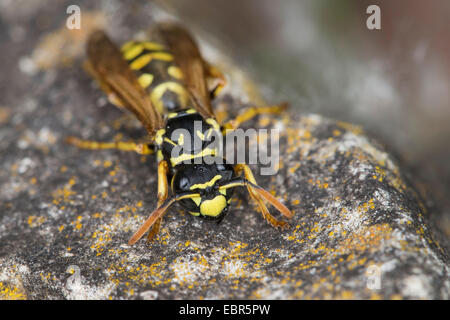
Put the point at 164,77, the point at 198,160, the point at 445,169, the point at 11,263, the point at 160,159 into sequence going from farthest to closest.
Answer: the point at 445,169, the point at 164,77, the point at 160,159, the point at 198,160, the point at 11,263

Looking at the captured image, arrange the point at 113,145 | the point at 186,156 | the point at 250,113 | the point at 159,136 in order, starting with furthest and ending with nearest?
1. the point at 250,113
2. the point at 113,145
3. the point at 159,136
4. the point at 186,156

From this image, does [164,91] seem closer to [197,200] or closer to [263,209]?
[197,200]

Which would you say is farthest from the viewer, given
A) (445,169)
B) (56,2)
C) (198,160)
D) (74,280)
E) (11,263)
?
(56,2)

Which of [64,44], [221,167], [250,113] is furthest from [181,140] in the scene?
[64,44]

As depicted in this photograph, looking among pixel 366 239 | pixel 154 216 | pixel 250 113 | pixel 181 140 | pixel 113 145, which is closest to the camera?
pixel 366 239

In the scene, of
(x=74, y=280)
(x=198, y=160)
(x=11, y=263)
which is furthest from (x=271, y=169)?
(x=11, y=263)

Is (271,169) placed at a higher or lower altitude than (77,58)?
lower

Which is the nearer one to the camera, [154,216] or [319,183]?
[154,216]

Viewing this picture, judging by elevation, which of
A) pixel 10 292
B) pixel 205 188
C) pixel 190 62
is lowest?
pixel 10 292

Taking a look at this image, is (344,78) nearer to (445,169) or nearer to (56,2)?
(445,169)
